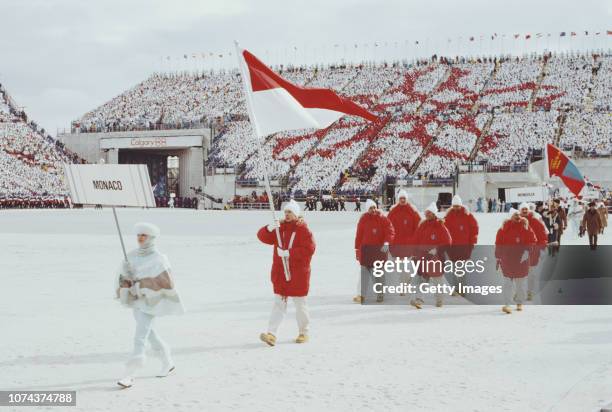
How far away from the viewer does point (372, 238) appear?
409 inches

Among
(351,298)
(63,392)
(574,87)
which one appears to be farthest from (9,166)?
(63,392)

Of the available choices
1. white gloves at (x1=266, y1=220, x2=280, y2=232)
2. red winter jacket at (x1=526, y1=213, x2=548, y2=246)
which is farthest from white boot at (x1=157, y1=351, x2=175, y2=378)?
red winter jacket at (x1=526, y1=213, x2=548, y2=246)

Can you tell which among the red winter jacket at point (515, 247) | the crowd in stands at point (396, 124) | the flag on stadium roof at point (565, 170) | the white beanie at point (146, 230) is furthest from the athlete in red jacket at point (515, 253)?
the crowd in stands at point (396, 124)

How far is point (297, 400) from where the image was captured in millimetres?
5426

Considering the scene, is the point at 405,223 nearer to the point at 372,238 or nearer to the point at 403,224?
the point at 403,224

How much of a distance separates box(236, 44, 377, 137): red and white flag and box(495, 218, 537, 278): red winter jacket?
244cm

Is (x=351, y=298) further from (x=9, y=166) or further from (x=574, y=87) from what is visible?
(x=574, y=87)

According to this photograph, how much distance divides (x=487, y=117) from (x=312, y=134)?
14.5 metres

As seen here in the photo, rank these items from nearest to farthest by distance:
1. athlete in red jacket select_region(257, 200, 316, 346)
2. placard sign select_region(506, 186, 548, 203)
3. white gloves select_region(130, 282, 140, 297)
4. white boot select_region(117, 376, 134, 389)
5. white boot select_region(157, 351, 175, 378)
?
white boot select_region(117, 376, 134, 389), white gloves select_region(130, 282, 140, 297), white boot select_region(157, 351, 175, 378), athlete in red jacket select_region(257, 200, 316, 346), placard sign select_region(506, 186, 548, 203)

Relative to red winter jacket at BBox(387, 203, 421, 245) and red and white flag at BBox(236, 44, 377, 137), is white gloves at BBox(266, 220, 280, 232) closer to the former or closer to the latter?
red and white flag at BBox(236, 44, 377, 137)

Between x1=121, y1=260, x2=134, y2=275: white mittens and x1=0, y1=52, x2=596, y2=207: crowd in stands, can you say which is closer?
x1=121, y1=260, x2=134, y2=275: white mittens

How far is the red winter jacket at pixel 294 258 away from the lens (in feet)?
24.6

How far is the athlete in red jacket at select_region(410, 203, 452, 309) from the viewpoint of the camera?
1016cm

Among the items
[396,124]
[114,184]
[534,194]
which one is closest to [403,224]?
[114,184]
